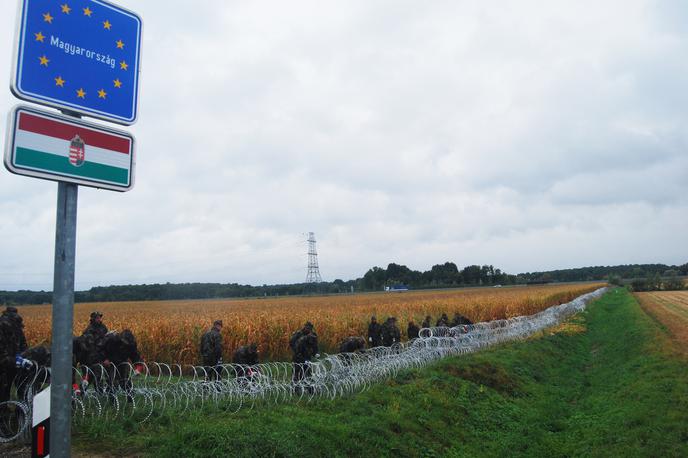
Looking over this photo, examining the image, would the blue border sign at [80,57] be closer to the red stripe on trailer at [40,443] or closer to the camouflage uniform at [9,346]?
the red stripe on trailer at [40,443]

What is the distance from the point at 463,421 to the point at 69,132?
968cm

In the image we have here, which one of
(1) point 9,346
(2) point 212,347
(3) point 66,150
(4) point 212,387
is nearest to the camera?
(3) point 66,150

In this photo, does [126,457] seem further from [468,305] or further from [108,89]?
[468,305]

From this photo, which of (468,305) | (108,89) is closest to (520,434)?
(108,89)

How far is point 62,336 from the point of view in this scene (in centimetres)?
266

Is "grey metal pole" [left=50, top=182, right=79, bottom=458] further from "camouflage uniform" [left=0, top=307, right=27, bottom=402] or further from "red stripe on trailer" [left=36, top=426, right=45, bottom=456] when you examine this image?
"camouflage uniform" [left=0, top=307, right=27, bottom=402]

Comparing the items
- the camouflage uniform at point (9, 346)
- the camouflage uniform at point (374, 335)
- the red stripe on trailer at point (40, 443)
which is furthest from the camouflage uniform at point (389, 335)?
the red stripe on trailer at point (40, 443)

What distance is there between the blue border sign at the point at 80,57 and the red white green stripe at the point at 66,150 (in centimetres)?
14

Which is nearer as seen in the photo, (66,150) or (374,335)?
(66,150)

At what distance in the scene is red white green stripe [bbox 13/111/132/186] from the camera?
261 cm

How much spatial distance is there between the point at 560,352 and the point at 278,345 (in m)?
11.5

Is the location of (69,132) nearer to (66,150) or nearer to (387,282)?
(66,150)

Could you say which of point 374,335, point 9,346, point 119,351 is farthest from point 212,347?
point 374,335

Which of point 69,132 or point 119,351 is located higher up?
point 69,132
